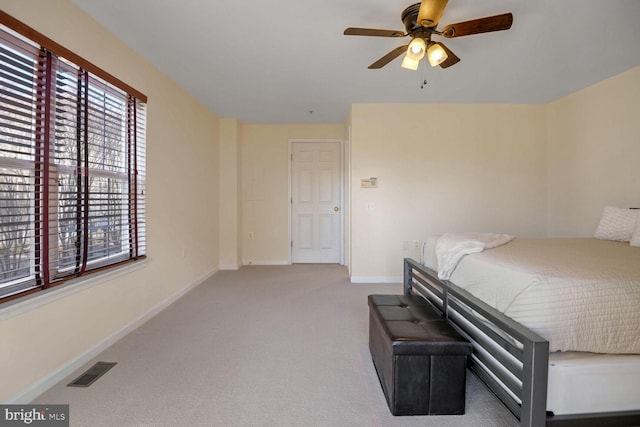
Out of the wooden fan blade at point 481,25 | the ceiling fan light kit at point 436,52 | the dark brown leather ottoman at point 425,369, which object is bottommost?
the dark brown leather ottoman at point 425,369

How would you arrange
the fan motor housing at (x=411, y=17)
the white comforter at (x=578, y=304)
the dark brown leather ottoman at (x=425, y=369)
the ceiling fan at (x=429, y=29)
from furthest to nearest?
the fan motor housing at (x=411, y=17)
the ceiling fan at (x=429, y=29)
the dark brown leather ottoman at (x=425, y=369)
the white comforter at (x=578, y=304)

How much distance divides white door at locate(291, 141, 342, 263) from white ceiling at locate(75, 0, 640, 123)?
49.0 inches

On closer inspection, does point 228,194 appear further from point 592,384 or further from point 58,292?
point 592,384

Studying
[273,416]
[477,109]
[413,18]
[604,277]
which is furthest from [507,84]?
[273,416]

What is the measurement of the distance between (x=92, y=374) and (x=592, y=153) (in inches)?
205

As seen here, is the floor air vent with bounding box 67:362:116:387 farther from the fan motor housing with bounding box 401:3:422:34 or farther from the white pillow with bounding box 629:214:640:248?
the white pillow with bounding box 629:214:640:248

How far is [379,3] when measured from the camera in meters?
1.94

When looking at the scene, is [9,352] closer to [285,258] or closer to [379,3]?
[379,3]

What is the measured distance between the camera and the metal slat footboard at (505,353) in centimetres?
111

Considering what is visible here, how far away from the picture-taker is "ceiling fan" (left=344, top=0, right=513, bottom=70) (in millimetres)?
1661

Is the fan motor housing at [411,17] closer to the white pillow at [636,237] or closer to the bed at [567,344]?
the bed at [567,344]

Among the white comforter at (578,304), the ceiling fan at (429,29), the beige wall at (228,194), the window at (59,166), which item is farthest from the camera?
the beige wall at (228,194)

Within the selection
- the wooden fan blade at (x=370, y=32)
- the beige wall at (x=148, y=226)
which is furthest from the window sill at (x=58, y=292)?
the wooden fan blade at (x=370, y=32)

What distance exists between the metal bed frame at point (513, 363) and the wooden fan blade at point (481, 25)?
163 centimetres
